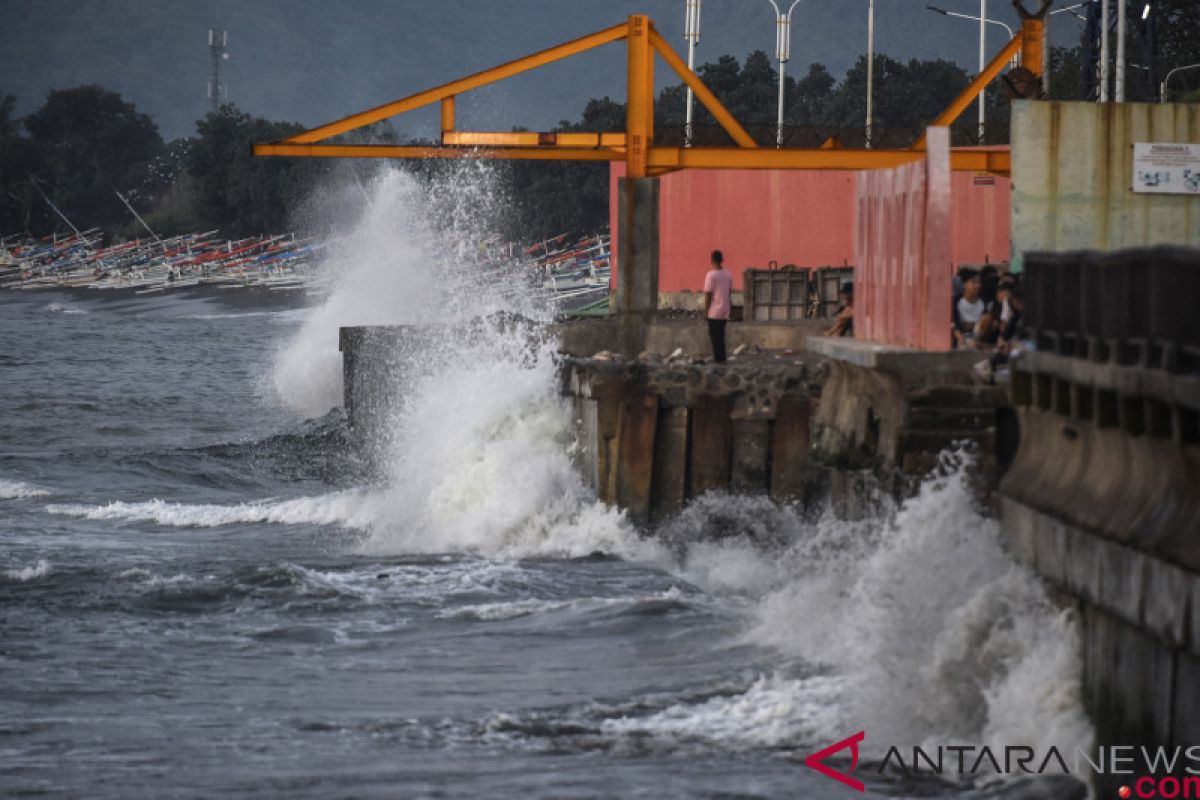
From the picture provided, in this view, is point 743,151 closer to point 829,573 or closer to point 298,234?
point 829,573

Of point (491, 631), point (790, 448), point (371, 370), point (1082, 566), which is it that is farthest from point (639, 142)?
point (1082, 566)

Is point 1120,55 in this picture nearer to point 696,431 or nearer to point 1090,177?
point 1090,177

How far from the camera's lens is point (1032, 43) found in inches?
988

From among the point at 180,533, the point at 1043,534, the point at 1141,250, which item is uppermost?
the point at 1141,250

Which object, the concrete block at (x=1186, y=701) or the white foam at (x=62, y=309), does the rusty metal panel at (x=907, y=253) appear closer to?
the concrete block at (x=1186, y=701)

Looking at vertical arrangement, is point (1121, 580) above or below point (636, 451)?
above

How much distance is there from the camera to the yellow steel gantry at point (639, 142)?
26047mm

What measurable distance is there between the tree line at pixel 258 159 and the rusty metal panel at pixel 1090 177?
17587 mm

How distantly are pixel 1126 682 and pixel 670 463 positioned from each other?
9009 mm

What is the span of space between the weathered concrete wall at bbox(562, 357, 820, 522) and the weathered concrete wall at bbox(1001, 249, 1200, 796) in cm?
641

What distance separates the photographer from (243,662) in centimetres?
1382

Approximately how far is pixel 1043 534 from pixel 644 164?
16.4m

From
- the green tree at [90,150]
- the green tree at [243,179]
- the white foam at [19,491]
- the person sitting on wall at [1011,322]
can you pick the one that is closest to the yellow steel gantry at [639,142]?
the white foam at [19,491]

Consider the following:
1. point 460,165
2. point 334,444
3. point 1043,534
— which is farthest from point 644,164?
point 460,165
